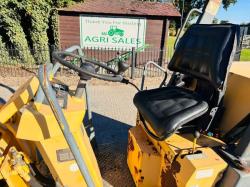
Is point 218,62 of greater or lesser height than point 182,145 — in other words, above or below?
above

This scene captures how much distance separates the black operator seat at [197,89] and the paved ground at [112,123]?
711 mm

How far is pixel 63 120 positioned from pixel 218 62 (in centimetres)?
131

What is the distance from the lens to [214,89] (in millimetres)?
1914

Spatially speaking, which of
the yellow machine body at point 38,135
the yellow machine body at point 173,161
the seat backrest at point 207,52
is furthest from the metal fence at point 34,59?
the yellow machine body at point 38,135

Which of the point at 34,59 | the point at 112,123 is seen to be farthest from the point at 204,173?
the point at 34,59

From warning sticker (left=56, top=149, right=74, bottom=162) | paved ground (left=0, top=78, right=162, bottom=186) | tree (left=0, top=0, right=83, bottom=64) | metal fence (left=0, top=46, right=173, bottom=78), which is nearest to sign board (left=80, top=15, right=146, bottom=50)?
metal fence (left=0, top=46, right=173, bottom=78)

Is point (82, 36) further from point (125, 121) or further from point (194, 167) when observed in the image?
point (194, 167)

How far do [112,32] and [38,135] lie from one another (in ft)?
22.4

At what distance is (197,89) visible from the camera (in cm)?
230

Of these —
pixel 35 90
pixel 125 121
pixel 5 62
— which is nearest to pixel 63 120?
pixel 35 90

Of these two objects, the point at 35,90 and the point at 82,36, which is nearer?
the point at 35,90

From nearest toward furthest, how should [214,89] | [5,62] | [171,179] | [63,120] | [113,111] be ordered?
1. [63,120]
2. [171,179]
3. [214,89]
4. [113,111]
5. [5,62]

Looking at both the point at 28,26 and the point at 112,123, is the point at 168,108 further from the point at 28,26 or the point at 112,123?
the point at 28,26

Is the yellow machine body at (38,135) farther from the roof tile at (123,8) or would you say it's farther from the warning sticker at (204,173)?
the roof tile at (123,8)
